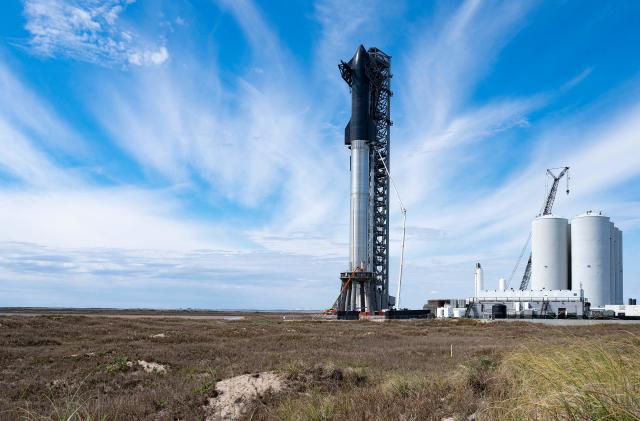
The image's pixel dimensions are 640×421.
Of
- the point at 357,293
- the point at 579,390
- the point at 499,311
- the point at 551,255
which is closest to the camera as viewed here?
the point at 579,390

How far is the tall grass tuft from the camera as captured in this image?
21.2ft

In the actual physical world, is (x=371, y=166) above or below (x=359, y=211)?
above

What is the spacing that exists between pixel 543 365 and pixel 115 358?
1684cm

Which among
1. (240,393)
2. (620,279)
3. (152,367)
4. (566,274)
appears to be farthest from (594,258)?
(240,393)

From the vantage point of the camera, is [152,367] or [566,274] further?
[566,274]

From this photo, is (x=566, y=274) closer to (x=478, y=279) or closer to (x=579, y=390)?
(x=478, y=279)

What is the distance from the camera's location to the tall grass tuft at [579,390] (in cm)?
647

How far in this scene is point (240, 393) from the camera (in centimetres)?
1353

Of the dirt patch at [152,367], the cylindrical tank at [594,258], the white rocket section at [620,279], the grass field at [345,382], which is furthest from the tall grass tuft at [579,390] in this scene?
the white rocket section at [620,279]

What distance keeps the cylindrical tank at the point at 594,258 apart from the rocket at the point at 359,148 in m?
34.4

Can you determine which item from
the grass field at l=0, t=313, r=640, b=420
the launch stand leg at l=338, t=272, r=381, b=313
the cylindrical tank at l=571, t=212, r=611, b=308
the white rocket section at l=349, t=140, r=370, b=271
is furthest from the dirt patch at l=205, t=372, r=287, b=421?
the cylindrical tank at l=571, t=212, r=611, b=308

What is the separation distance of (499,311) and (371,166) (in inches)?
1238

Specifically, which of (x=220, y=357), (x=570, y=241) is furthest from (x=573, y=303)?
(x=220, y=357)

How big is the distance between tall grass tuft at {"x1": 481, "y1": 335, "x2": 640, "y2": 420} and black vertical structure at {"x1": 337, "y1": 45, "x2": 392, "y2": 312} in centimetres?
7983
